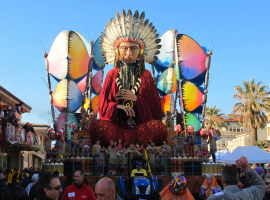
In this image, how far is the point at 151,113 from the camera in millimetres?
14180

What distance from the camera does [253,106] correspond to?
3212 centimetres

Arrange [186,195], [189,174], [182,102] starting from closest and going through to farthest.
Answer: [186,195]
[189,174]
[182,102]

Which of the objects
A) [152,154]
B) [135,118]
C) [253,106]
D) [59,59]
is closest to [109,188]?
[152,154]

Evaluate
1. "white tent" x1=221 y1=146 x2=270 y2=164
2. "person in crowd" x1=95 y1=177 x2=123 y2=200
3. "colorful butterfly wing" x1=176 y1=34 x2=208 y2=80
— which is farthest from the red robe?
"person in crowd" x1=95 y1=177 x2=123 y2=200

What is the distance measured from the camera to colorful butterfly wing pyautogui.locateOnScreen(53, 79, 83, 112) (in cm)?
1780

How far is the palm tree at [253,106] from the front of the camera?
105 ft

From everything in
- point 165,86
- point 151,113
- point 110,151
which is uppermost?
point 165,86

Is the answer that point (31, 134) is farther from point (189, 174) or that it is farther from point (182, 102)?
point (189, 174)

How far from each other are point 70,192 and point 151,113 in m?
8.88

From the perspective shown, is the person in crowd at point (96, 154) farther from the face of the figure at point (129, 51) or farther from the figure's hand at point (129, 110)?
the face of the figure at point (129, 51)

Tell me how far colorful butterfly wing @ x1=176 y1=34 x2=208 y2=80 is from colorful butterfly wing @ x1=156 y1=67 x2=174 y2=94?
183 cm

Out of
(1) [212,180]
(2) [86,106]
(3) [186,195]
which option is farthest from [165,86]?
(3) [186,195]

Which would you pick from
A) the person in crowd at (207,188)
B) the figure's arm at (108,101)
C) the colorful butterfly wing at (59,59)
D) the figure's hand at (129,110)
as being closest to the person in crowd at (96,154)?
the figure's arm at (108,101)

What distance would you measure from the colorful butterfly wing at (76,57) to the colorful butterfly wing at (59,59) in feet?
0.72
